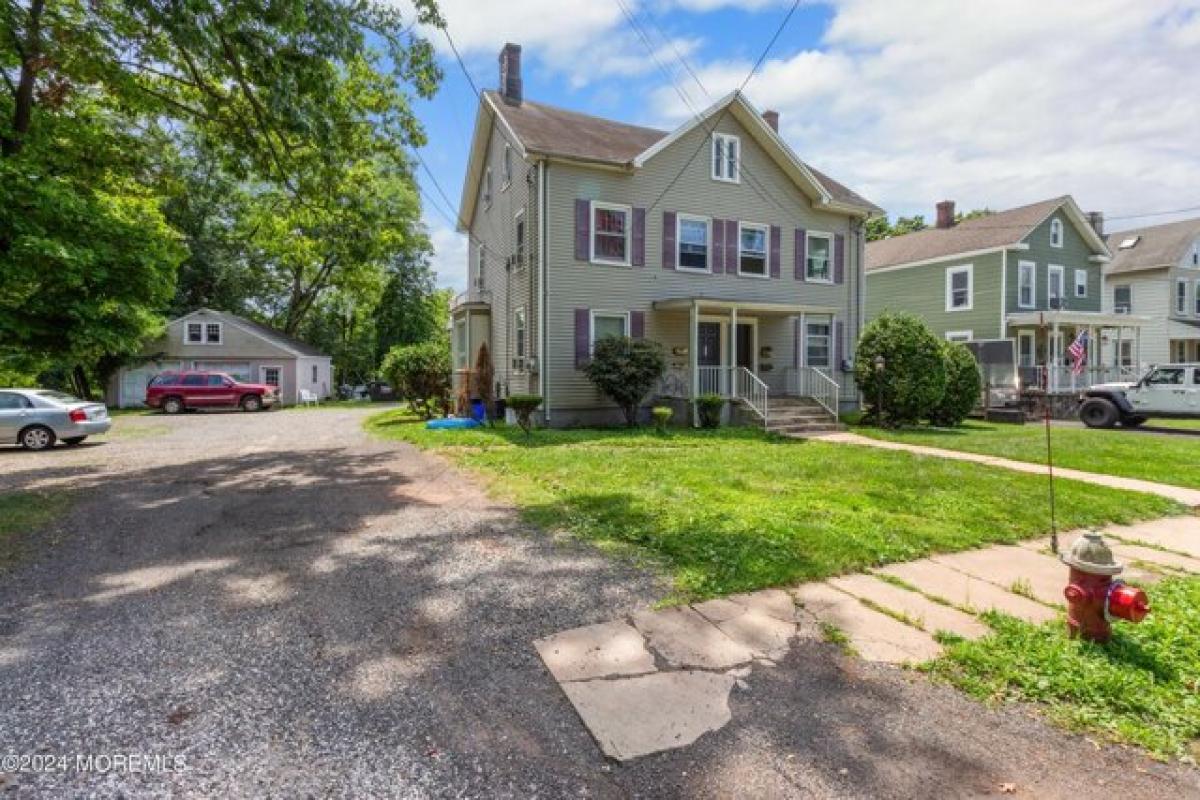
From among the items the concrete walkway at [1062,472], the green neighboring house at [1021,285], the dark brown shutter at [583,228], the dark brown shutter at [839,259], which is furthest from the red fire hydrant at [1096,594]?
A: the green neighboring house at [1021,285]

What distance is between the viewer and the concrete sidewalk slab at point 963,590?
392cm

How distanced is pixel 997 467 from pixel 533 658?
881cm

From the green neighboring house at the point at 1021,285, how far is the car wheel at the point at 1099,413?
3983mm

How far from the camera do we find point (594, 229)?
1469 centimetres

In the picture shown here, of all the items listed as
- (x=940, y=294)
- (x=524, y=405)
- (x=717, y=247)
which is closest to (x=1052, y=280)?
(x=940, y=294)

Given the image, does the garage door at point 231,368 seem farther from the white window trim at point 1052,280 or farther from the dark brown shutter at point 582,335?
the white window trim at point 1052,280

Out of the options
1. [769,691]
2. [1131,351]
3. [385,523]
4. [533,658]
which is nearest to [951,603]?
[769,691]

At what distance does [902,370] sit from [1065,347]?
14.1 metres

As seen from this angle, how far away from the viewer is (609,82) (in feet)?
36.1

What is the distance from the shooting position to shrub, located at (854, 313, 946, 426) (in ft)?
47.3

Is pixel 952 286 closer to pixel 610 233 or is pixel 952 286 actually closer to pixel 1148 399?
pixel 1148 399

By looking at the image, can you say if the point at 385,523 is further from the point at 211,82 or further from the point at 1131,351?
the point at 1131,351

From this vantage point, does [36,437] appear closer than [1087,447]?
No

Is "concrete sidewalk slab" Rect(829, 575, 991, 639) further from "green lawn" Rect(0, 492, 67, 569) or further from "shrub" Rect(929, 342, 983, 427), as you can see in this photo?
"shrub" Rect(929, 342, 983, 427)
